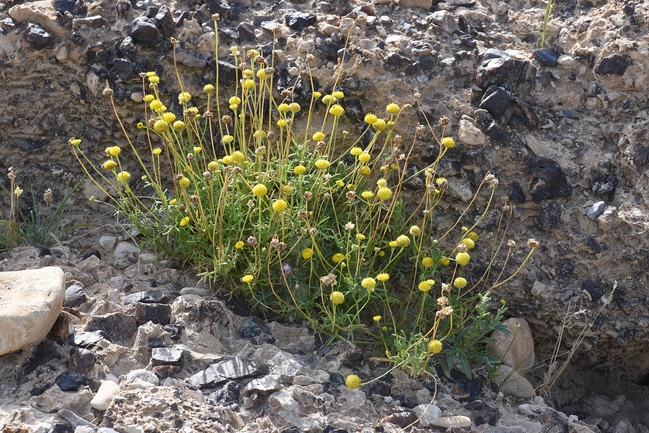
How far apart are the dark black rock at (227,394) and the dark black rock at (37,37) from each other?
245 centimetres

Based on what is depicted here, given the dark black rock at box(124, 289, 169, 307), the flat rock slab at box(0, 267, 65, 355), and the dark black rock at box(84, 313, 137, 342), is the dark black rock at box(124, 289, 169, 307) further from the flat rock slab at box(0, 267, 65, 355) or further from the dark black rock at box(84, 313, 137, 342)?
the flat rock slab at box(0, 267, 65, 355)

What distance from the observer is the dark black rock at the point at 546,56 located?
164 inches

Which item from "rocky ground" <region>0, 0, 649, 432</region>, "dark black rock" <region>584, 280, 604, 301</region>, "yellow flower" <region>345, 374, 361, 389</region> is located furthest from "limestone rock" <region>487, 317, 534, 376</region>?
"yellow flower" <region>345, 374, 361, 389</region>

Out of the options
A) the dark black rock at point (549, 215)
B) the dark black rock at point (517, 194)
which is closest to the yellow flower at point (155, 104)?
the dark black rock at point (517, 194)

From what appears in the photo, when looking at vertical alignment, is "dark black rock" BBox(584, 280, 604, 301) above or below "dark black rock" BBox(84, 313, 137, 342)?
below

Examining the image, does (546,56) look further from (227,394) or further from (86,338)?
(86,338)

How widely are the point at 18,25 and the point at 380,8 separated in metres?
2.22

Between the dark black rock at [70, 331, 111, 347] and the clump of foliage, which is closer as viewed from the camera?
the dark black rock at [70, 331, 111, 347]

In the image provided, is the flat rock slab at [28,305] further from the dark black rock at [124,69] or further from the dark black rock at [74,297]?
the dark black rock at [124,69]

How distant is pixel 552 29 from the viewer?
4324mm

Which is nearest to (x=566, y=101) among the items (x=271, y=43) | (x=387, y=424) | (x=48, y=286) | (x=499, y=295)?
(x=499, y=295)

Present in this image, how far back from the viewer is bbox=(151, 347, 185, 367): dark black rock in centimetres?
292

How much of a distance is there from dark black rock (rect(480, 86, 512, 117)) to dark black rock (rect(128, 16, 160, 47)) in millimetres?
1962

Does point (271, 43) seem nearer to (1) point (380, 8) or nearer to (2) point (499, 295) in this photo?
(1) point (380, 8)
